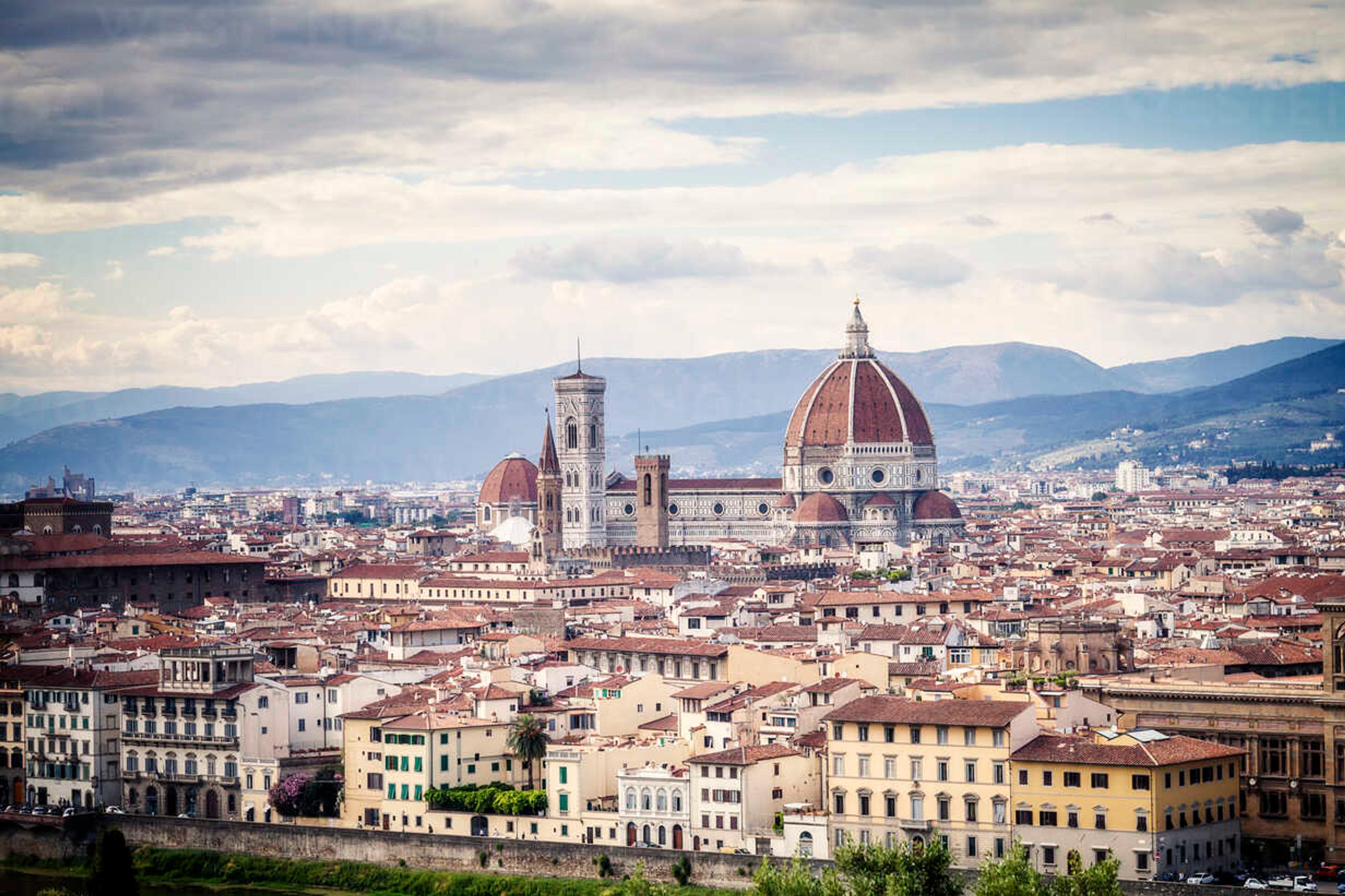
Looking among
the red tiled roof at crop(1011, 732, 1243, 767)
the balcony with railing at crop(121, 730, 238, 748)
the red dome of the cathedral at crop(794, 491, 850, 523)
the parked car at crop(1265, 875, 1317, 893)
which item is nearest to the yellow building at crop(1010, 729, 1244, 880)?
the red tiled roof at crop(1011, 732, 1243, 767)

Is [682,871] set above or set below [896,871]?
below

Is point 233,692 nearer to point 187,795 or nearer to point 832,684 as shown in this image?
point 187,795

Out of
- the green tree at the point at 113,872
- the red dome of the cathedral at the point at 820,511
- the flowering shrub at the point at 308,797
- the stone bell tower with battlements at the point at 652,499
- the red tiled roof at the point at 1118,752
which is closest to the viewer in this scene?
the red tiled roof at the point at 1118,752

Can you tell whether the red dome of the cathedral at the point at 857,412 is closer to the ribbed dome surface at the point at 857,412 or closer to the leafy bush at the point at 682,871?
the ribbed dome surface at the point at 857,412

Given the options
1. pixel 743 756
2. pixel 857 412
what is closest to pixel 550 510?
pixel 857 412

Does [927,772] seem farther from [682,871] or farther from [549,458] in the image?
[549,458]

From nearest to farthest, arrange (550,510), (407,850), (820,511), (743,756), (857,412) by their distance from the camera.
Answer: (743,756), (407,850), (550,510), (820,511), (857,412)

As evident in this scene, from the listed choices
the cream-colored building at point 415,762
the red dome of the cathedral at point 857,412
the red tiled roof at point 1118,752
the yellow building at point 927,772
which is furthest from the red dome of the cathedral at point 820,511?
the red tiled roof at point 1118,752
